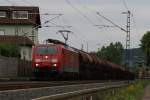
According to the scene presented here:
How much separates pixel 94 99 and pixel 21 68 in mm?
41155

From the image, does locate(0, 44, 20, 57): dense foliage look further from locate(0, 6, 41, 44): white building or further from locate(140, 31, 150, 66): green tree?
locate(140, 31, 150, 66): green tree

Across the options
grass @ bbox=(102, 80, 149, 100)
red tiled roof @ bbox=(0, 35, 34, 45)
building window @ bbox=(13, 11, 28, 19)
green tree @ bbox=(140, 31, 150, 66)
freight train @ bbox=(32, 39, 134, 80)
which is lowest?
grass @ bbox=(102, 80, 149, 100)

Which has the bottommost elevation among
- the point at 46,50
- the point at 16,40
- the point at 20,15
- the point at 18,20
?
the point at 46,50

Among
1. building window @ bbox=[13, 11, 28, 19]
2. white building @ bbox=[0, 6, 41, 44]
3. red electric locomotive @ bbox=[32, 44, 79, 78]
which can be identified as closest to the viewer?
red electric locomotive @ bbox=[32, 44, 79, 78]

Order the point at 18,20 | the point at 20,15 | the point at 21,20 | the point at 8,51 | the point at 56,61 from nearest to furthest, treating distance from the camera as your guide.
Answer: the point at 56,61 < the point at 8,51 < the point at 18,20 < the point at 21,20 < the point at 20,15

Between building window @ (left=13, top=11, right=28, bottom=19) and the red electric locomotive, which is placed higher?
building window @ (left=13, top=11, right=28, bottom=19)

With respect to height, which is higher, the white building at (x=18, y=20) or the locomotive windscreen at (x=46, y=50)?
the white building at (x=18, y=20)

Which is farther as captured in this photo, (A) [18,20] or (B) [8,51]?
(A) [18,20]

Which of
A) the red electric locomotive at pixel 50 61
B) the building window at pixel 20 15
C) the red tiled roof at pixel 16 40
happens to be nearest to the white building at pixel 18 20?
the building window at pixel 20 15

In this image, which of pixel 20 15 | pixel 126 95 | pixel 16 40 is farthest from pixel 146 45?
pixel 126 95

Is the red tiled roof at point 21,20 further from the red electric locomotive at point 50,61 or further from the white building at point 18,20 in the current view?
the red electric locomotive at point 50,61

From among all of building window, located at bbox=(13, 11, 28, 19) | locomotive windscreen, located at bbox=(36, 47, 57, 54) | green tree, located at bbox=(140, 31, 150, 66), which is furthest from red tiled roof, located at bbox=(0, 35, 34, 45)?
green tree, located at bbox=(140, 31, 150, 66)

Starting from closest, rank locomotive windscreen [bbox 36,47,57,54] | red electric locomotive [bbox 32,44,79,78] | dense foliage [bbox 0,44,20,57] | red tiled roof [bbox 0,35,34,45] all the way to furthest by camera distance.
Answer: red electric locomotive [bbox 32,44,79,78] → locomotive windscreen [bbox 36,47,57,54] → dense foliage [bbox 0,44,20,57] → red tiled roof [bbox 0,35,34,45]

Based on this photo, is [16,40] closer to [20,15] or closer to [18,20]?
[18,20]
